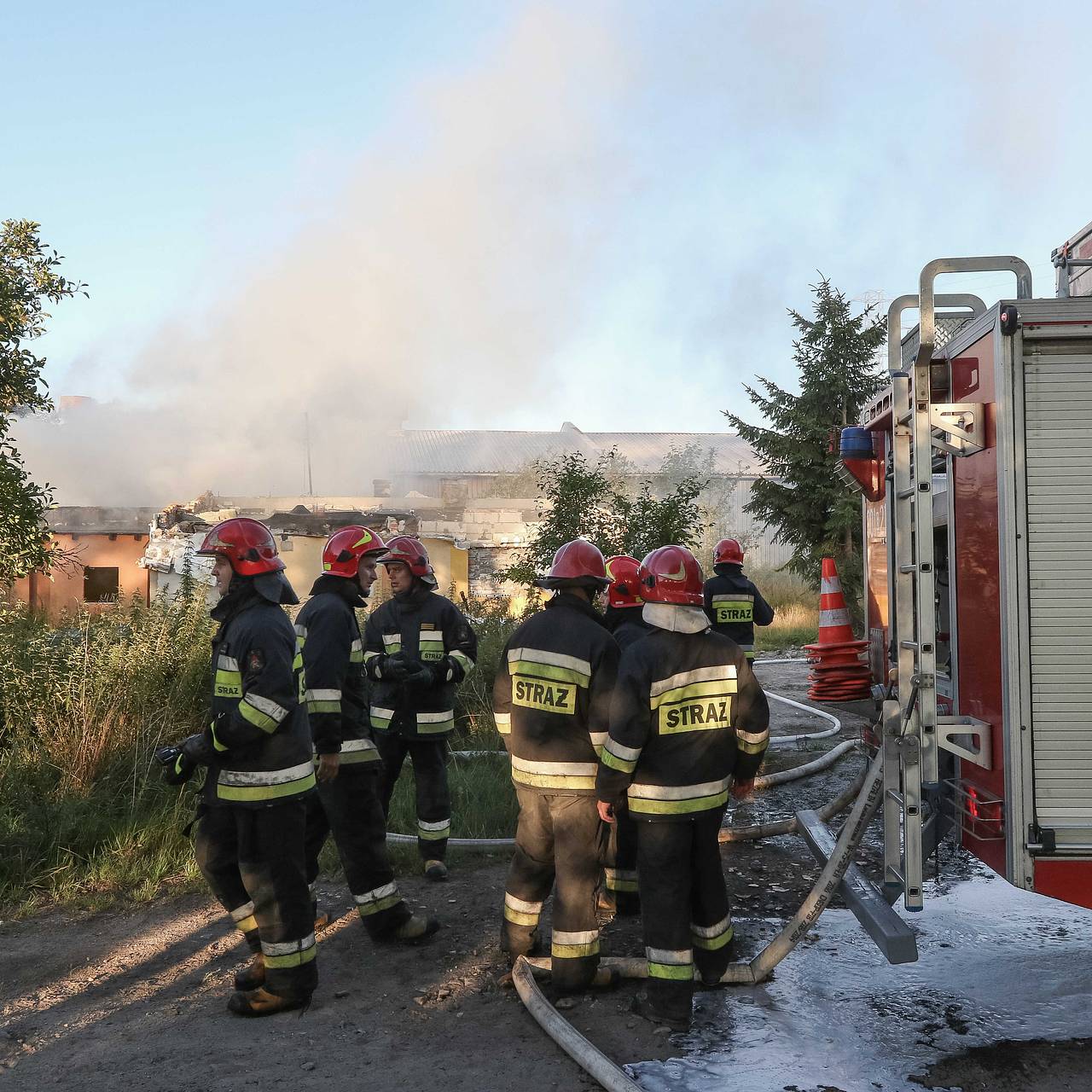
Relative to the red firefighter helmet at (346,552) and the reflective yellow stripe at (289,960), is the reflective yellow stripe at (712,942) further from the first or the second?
the red firefighter helmet at (346,552)

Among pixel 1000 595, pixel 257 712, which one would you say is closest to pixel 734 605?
pixel 1000 595

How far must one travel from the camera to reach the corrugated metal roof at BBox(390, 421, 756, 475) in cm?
5203

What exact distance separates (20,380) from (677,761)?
6.20 m

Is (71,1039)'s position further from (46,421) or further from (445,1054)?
(46,421)

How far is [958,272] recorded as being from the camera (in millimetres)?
3576

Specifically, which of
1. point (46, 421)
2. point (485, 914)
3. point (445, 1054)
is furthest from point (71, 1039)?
point (46, 421)

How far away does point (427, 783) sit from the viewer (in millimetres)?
5551

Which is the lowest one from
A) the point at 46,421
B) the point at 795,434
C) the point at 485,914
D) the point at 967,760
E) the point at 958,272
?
the point at 485,914

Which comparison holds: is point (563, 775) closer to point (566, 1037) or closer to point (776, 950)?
point (566, 1037)

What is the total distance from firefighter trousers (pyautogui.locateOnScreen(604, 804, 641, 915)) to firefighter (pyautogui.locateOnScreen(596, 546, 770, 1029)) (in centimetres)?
107

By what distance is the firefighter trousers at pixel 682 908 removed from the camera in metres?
3.71

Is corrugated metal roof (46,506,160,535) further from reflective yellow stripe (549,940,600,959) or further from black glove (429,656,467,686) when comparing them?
reflective yellow stripe (549,940,600,959)

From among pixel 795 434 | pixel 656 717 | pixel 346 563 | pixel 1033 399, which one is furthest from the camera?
pixel 795 434

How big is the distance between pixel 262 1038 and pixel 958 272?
3.88 m
